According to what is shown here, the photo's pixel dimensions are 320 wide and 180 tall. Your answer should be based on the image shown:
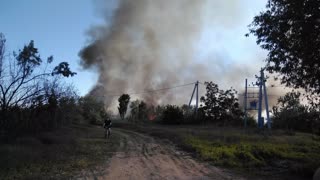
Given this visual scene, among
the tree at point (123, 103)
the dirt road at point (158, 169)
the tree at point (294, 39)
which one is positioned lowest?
the dirt road at point (158, 169)

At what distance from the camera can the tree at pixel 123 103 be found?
276 ft

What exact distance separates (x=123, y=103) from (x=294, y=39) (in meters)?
71.5

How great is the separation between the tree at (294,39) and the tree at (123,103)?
67567mm

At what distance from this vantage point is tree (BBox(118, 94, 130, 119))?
84062mm

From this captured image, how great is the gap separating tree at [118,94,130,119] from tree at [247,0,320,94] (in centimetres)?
6757

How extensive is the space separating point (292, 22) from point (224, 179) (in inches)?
243

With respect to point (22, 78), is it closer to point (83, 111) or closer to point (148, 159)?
point (148, 159)

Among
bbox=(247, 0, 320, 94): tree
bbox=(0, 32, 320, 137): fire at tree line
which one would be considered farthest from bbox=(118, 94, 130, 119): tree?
bbox=(247, 0, 320, 94): tree

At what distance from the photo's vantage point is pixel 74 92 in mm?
51469

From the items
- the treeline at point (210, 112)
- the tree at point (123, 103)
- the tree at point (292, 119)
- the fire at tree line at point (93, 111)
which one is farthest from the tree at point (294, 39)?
the tree at point (123, 103)

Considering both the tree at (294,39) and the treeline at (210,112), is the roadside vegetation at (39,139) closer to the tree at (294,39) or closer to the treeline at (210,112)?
the tree at (294,39)

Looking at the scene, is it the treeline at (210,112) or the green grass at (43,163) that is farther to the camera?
the treeline at (210,112)

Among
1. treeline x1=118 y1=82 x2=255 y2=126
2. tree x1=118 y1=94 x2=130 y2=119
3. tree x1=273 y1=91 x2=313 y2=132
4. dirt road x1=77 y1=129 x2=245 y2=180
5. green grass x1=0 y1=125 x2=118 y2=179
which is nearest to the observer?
green grass x1=0 y1=125 x2=118 y2=179

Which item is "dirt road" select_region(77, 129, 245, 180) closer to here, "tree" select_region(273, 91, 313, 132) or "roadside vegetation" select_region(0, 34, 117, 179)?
"roadside vegetation" select_region(0, 34, 117, 179)
